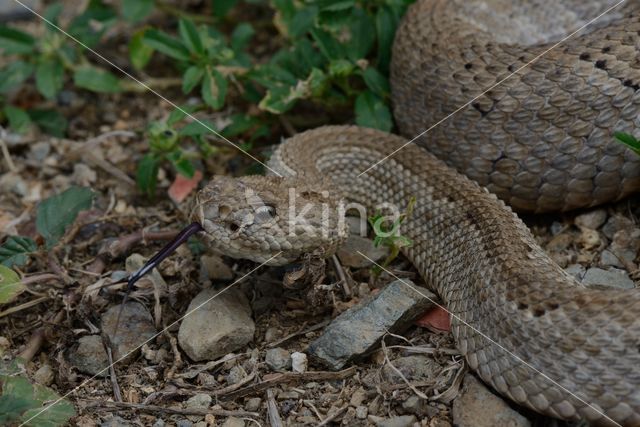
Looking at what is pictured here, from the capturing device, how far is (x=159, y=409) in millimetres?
4645

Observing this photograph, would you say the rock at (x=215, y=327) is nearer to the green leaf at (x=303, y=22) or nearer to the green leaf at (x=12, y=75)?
the green leaf at (x=303, y=22)

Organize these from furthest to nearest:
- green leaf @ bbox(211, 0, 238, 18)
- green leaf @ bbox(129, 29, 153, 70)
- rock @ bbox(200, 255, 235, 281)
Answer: green leaf @ bbox(211, 0, 238, 18), green leaf @ bbox(129, 29, 153, 70), rock @ bbox(200, 255, 235, 281)

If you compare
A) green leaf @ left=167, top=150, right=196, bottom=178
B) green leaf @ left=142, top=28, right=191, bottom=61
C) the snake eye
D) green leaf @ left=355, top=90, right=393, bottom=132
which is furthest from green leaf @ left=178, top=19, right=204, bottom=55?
the snake eye

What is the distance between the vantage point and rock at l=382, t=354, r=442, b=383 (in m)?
4.67

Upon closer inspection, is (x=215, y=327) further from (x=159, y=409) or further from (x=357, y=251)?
(x=357, y=251)

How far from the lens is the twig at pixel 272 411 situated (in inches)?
178

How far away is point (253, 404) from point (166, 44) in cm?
314

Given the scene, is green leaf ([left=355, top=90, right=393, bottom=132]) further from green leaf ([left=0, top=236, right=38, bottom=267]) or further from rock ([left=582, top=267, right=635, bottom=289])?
green leaf ([left=0, top=236, right=38, bottom=267])

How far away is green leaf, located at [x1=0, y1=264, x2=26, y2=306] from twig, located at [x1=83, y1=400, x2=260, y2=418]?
2.93ft

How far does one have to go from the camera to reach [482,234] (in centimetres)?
497

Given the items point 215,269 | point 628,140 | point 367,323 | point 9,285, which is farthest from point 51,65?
point 628,140

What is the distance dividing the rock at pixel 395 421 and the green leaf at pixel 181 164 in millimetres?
2526

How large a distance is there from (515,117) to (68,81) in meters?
4.44

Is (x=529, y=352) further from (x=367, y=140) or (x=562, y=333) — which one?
(x=367, y=140)
